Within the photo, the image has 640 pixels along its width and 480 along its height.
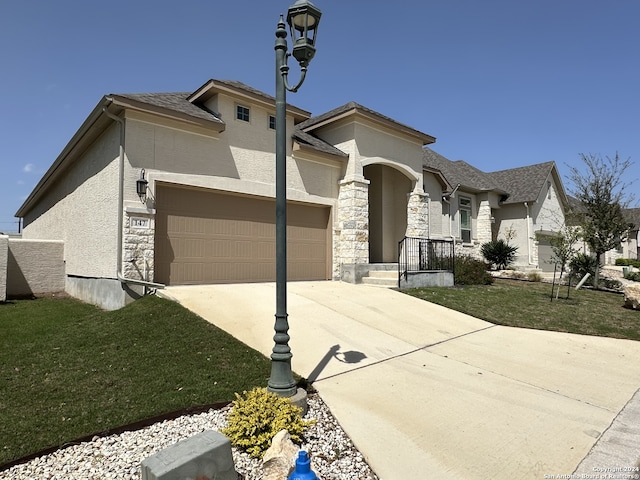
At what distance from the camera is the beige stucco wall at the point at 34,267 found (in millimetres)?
11930

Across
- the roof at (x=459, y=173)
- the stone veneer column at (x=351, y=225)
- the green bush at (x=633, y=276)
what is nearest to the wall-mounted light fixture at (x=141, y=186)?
the stone veneer column at (x=351, y=225)

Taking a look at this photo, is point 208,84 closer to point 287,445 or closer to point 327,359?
point 327,359

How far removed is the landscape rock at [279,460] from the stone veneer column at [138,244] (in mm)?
6790

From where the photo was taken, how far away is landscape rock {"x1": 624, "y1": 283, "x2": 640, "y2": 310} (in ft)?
35.5

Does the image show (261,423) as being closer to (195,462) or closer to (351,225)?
(195,462)

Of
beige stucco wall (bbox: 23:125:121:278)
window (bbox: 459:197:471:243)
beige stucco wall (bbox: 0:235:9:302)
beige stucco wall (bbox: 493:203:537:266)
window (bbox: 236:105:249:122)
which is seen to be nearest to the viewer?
beige stucco wall (bbox: 23:125:121:278)

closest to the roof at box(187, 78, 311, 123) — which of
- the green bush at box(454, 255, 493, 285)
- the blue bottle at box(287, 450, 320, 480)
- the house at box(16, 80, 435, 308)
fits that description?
the house at box(16, 80, 435, 308)

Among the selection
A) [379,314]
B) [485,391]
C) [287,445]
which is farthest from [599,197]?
[287,445]

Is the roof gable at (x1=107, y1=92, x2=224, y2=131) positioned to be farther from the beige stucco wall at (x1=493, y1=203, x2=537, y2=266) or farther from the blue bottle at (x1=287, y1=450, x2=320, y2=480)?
the beige stucco wall at (x1=493, y1=203, x2=537, y2=266)

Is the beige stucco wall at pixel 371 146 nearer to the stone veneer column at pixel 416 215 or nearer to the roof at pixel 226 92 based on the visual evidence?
the stone veneer column at pixel 416 215

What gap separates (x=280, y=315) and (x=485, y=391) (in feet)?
9.15

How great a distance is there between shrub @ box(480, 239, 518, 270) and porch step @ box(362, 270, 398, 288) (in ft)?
33.6

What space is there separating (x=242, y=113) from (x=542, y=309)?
9.93m

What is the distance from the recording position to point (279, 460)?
2900 mm
